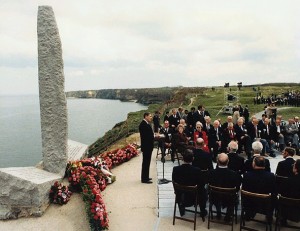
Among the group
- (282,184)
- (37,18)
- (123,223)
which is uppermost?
(37,18)

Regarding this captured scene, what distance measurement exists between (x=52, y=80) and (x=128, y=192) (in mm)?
3982

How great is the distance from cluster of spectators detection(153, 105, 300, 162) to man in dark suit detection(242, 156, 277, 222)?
4.73 meters

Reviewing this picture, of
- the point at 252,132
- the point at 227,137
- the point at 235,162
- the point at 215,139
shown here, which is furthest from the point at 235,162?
the point at 252,132

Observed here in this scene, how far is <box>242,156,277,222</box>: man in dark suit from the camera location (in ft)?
20.8

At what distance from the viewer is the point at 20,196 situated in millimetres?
8359

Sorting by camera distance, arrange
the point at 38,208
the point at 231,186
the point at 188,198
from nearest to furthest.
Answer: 1. the point at 231,186
2. the point at 188,198
3. the point at 38,208

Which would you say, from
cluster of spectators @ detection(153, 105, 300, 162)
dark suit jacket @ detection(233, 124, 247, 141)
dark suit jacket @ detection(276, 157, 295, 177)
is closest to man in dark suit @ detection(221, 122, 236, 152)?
cluster of spectators @ detection(153, 105, 300, 162)

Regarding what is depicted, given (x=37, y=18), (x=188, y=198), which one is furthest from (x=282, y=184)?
(x=37, y=18)

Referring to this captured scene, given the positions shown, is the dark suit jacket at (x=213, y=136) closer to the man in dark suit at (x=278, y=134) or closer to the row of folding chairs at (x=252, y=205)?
the man in dark suit at (x=278, y=134)

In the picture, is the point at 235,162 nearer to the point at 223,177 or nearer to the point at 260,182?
the point at 223,177

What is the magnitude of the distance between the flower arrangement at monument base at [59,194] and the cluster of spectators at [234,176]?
340 centimetres

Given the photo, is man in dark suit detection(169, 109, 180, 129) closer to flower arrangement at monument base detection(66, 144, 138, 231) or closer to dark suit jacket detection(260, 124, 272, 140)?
flower arrangement at monument base detection(66, 144, 138, 231)

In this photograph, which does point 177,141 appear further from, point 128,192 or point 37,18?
point 37,18

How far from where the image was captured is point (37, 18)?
9.30m
